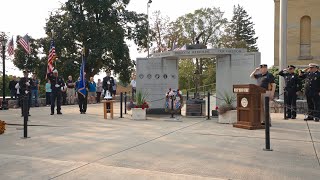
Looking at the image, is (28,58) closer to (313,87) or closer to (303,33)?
(303,33)

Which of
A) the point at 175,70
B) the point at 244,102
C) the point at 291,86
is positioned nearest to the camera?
the point at 244,102

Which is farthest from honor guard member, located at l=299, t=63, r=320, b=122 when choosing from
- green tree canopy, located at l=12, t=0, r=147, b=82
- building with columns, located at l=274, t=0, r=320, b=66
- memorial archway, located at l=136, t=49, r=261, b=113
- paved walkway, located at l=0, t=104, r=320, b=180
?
building with columns, located at l=274, t=0, r=320, b=66

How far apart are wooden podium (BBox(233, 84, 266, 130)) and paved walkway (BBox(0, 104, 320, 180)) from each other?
0.45m

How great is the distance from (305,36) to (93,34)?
23228 millimetres

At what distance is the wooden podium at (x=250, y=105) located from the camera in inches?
433

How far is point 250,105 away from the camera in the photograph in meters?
→ 11.0

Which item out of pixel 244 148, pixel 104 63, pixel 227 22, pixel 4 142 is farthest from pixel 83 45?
pixel 227 22

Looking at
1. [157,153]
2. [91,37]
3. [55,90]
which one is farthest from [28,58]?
[157,153]

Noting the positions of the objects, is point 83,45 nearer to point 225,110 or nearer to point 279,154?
point 225,110

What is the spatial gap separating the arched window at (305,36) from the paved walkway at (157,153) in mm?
31420

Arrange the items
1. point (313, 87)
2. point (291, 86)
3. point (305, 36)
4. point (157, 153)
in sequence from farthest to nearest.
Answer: point (305, 36), point (291, 86), point (313, 87), point (157, 153)

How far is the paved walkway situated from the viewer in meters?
5.91

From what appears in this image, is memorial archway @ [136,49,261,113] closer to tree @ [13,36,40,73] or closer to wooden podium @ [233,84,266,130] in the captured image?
wooden podium @ [233,84,266,130]

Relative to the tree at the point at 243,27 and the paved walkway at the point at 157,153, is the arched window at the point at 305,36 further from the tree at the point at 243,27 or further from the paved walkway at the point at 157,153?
the tree at the point at 243,27
